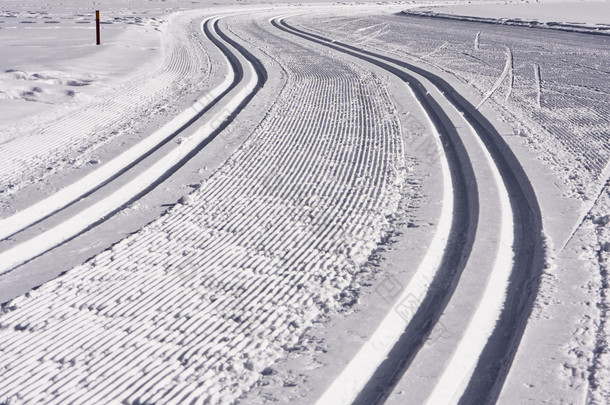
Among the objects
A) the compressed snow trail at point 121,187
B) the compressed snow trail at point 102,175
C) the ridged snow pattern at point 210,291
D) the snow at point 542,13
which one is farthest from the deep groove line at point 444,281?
the snow at point 542,13

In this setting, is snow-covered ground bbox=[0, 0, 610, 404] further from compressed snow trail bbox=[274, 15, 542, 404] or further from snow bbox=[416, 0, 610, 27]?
snow bbox=[416, 0, 610, 27]

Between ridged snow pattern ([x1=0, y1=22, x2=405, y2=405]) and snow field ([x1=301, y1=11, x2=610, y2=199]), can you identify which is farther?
snow field ([x1=301, y1=11, x2=610, y2=199])

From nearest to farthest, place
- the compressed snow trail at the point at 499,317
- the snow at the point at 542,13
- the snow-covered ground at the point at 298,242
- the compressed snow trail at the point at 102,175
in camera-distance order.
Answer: the compressed snow trail at the point at 499,317 < the snow-covered ground at the point at 298,242 < the compressed snow trail at the point at 102,175 < the snow at the point at 542,13

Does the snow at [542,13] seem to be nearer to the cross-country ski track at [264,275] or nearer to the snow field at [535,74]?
the snow field at [535,74]

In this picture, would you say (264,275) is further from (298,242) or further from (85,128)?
(85,128)

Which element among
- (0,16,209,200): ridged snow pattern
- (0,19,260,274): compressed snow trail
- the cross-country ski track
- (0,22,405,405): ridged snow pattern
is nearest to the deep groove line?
the cross-country ski track
